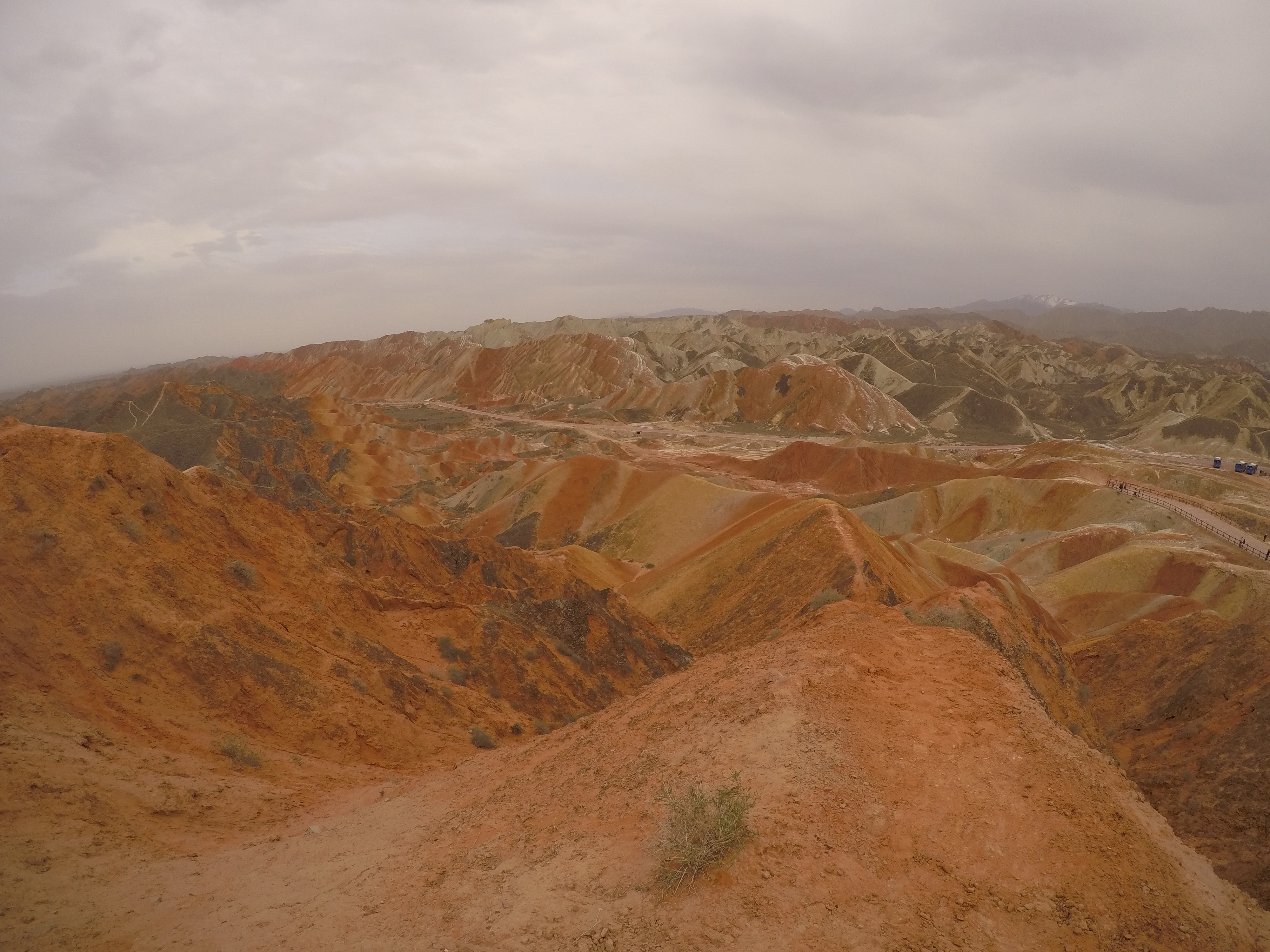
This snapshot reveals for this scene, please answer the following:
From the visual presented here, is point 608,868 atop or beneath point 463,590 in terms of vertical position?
atop

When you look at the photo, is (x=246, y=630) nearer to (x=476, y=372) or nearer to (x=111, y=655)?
(x=111, y=655)

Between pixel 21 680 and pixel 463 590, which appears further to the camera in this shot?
pixel 463 590

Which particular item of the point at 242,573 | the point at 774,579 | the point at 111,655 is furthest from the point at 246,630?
the point at 774,579

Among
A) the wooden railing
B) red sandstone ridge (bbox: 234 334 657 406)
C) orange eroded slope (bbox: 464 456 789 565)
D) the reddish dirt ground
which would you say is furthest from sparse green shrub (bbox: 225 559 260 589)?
red sandstone ridge (bbox: 234 334 657 406)

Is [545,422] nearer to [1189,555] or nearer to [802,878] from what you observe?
[1189,555]

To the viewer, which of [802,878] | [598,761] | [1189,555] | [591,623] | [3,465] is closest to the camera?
[802,878]

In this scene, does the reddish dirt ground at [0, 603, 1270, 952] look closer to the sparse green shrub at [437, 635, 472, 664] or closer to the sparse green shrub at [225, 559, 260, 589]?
the sparse green shrub at [225, 559, 260, 589]

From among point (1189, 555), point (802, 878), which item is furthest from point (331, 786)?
point (1189, 555)
